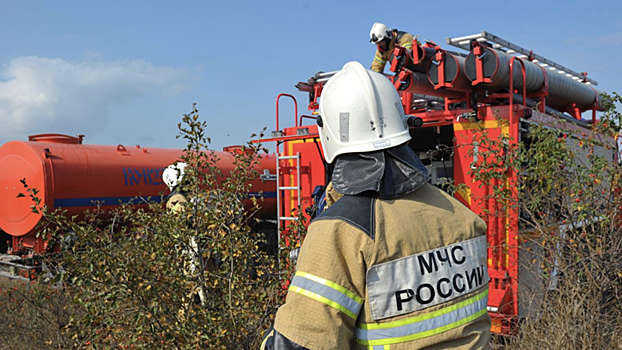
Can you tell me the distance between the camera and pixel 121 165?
926 centimetres

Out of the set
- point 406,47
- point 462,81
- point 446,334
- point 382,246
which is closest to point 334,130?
point 382,246

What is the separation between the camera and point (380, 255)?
1.60 metres

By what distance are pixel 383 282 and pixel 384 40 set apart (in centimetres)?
528

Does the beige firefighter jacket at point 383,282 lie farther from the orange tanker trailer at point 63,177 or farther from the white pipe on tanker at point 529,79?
the orange tanker trailer at point 63,177

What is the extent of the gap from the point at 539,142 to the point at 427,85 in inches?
55.3

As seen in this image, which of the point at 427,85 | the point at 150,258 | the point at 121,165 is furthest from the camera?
the point at 121,165

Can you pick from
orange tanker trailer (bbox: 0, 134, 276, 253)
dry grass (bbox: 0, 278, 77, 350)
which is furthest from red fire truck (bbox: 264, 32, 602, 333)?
dry grass (bbox: 0, 278, 77, 350)

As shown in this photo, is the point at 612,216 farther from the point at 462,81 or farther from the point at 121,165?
the point at 121,165

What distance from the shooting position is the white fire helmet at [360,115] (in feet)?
6.03

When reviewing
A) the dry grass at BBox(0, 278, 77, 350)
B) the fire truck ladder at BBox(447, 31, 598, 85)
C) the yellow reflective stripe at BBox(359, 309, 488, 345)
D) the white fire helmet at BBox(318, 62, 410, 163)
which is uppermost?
the fire truck ladder at BBox(447, 31, 598, 85)

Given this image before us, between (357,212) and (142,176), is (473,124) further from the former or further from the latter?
(142,176)

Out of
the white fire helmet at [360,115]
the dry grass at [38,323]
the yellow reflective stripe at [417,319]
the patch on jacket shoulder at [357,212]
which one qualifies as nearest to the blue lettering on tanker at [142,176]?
the dry grass at [38,323]

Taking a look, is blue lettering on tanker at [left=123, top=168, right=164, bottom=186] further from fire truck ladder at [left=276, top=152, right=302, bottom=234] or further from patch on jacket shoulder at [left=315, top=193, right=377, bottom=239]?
patch on jacket shoulder at [left=315, top=193, right=377, bottom=239]

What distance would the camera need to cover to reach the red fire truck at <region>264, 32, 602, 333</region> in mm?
5109
